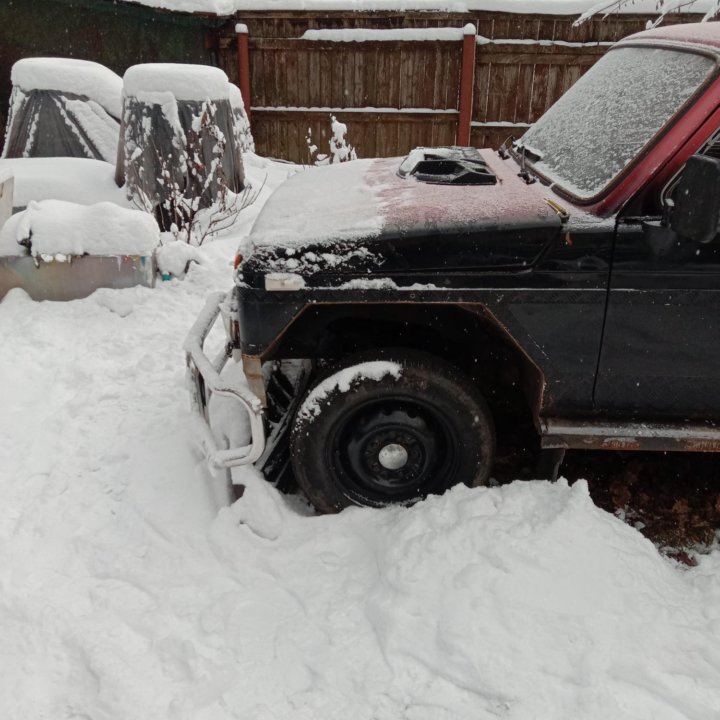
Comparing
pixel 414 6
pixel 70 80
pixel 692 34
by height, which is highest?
pixel 414 6

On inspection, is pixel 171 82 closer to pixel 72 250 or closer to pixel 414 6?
pixel 72 250

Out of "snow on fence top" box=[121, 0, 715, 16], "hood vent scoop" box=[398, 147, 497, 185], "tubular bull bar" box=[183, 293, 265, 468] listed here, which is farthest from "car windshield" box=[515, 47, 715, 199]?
"snow on fence top" box=[121, 0, 715, 16]

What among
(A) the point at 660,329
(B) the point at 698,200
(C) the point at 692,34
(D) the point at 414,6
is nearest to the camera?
(B) the point at 698,200

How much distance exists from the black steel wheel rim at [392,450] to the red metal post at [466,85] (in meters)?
9.41

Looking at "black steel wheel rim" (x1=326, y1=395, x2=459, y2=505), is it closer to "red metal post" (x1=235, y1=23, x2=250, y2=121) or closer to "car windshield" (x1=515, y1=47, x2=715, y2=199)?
"car windshield" (x1=515, y1=47, x2=715, y2=199)

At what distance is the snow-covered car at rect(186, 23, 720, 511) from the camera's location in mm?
2660

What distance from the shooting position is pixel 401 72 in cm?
1120

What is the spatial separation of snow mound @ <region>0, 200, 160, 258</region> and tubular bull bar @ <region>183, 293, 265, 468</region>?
194 cm

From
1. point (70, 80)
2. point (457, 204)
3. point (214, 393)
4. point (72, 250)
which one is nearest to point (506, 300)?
point (457, 204)

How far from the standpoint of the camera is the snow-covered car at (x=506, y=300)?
105 inches

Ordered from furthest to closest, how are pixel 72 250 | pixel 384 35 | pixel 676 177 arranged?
1. pixel 384 35
2. pixel 72 250
3. pixel 676 177

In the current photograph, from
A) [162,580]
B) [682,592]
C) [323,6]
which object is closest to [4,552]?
[162,580]

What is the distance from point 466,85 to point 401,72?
3.59 feet

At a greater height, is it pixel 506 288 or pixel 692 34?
pixel 692 34
